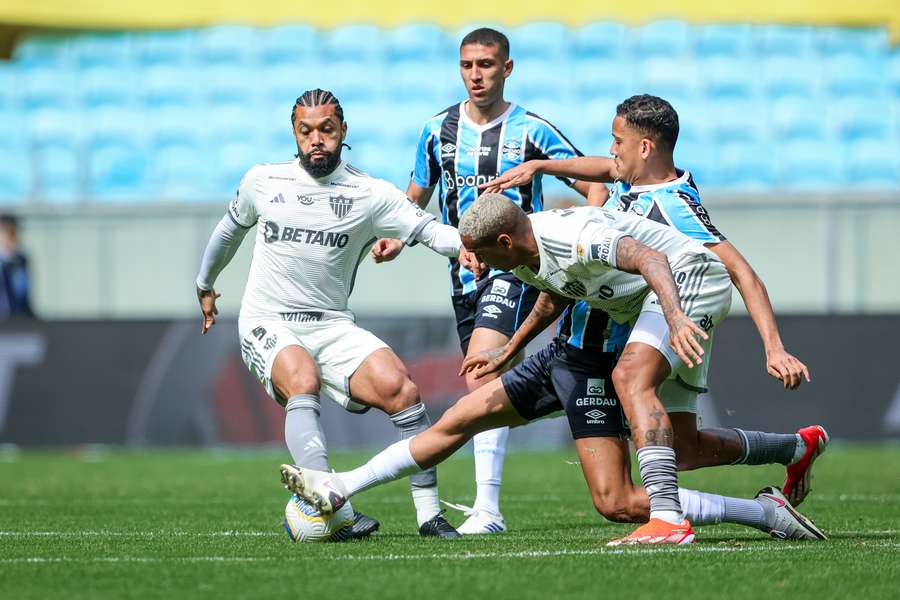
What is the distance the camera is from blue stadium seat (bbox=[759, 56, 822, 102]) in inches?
746

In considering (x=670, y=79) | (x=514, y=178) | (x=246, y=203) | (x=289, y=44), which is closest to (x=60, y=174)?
(x=289, y=44)

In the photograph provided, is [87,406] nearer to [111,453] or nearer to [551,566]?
[111,453]

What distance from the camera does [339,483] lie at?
6.12 m

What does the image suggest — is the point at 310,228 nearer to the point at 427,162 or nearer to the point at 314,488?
the point at 427,162

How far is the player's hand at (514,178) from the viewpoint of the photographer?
684 centimetres

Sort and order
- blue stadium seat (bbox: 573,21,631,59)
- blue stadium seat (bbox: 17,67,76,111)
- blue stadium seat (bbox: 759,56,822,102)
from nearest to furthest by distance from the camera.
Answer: blue stadium seat (bbox: 759,56,822,102) → blue stadium seat (bbox: 573,21,631,59) → blue stadium seat (bbox: 17,67,76,111)

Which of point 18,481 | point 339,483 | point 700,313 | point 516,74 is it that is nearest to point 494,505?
point 339,483

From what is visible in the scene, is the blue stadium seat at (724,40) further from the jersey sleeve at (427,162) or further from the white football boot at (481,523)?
the white football boot at (481,523)

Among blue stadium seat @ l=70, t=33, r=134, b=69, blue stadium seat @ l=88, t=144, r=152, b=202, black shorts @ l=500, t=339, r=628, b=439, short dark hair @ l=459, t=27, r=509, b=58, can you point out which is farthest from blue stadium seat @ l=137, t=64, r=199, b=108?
black shorts @ l=500, t=339, r=628, b=439

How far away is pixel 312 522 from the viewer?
6172 millimetres

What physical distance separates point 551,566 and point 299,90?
1533 cm

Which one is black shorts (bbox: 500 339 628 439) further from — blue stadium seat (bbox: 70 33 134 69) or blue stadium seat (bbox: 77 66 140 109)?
blue stadium seat (bbox: 70 33 134 69)

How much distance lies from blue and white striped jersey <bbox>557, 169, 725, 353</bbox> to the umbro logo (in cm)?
29

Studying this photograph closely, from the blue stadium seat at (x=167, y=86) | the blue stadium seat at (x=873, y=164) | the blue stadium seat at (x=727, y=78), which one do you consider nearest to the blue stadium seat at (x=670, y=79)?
the blue stadium seat at (x=727, y=78)
